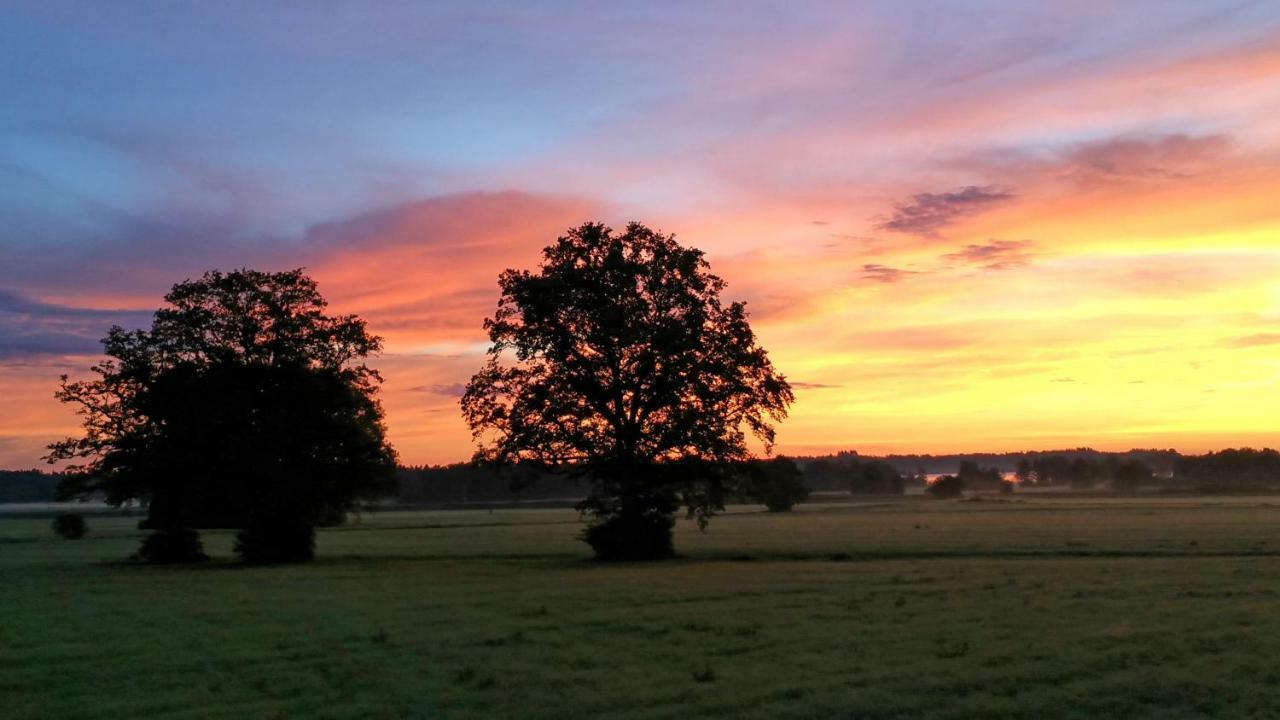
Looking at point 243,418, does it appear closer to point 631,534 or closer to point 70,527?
point 631,534

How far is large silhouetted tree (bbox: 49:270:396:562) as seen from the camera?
5588 cm

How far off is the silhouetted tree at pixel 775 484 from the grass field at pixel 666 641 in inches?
274

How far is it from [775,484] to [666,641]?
123ft

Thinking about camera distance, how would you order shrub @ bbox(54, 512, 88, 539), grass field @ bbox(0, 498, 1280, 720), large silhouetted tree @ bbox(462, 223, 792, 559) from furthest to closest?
shrub @ bbox(54, 512, 88, 539), large silhouetted tree @ bbox(462, 223, 792, 559), grass field @ bbox(0, 498, 1280, 720)

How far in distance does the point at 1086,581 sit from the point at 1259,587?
16.7 feet

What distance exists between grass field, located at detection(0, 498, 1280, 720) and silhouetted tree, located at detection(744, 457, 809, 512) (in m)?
6.96

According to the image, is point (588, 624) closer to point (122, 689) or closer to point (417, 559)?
point (122, 689)

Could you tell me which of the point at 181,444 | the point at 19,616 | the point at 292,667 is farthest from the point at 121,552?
the point at 292,667

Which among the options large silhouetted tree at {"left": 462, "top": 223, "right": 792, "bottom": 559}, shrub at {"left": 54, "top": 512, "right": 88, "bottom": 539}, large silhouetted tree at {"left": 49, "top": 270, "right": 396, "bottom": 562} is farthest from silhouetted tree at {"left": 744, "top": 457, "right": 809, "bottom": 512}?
shrub at {"left": 54, "top": 512, "right": 88, "bottom": 539}

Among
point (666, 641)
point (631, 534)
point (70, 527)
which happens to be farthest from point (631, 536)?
point (70, 527)

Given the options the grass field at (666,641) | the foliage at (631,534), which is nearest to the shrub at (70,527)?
the grass field at (666,641)

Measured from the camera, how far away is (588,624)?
88.9 ft

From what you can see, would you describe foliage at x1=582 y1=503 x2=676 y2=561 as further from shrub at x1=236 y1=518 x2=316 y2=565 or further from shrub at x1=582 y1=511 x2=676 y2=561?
shrub at x1=236 y1=518 x2=316 y2=565

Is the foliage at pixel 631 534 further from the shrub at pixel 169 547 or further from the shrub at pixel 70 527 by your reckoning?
the shrub at pixel 70 527
